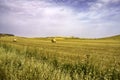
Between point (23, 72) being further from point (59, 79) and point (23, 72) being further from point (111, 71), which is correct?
point (111, 71)

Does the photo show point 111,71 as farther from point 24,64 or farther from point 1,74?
point 1,74

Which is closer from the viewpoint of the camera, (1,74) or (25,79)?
(25,79)

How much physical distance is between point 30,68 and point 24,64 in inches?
36.2

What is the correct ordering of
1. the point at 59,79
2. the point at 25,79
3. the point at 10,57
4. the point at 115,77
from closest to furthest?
the point at 59,79 < the point at 25,79 < the point at 115,77 < the point at 10,57

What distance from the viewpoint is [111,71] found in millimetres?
7684

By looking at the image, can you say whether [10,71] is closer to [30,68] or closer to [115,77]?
[30,68]

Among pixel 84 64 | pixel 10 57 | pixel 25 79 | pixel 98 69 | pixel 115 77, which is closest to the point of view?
pixel 25 79

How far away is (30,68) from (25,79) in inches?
30.5

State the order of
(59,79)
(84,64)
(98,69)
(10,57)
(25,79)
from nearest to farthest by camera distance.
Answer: (59,79), (25,79), (98,69), (84,64), (10,57)

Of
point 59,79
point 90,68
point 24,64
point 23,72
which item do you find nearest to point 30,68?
point 23,72

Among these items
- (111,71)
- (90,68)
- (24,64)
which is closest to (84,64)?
(90,68)

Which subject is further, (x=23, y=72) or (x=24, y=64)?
(x=24, y=64)

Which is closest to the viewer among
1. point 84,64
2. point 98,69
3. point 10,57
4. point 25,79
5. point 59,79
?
point 59,79

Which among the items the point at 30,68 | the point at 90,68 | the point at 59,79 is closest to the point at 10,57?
the point at 30,68
